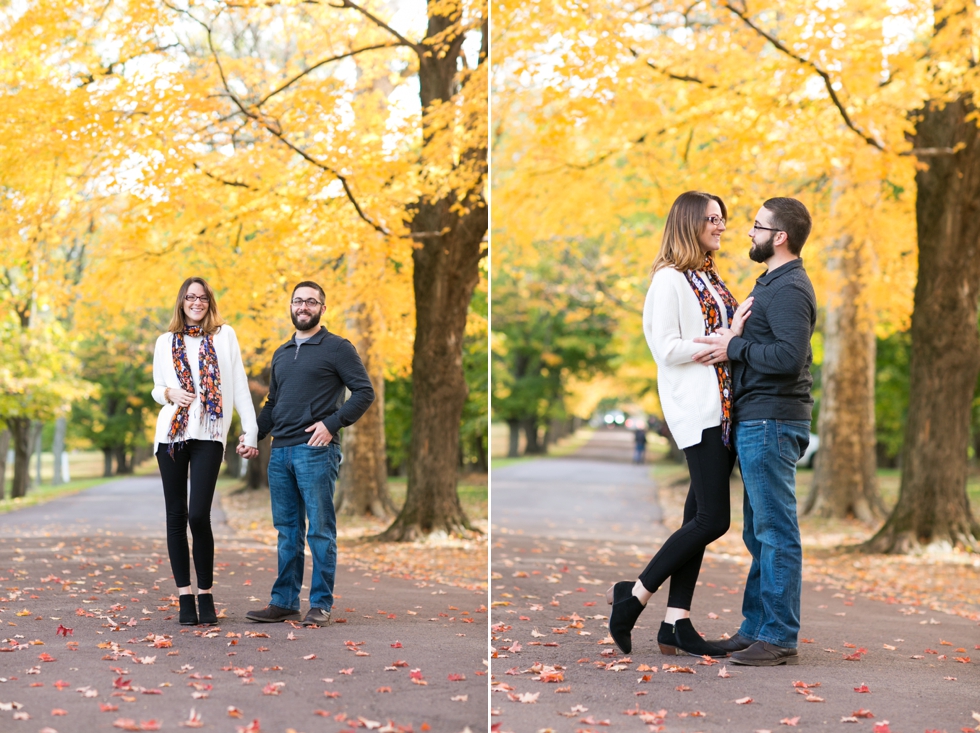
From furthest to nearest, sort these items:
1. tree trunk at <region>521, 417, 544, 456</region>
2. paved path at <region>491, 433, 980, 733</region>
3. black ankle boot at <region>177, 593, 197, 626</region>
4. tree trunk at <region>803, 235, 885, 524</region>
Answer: tree trunk at <region>521, 417, 544, 456</region> → tree trunk at <region>803, 235, 885, 524</region> → black ankle boot at <region>177, 593, 197, 626</region> → paved path at <region>491, 433, 980, 733</region>

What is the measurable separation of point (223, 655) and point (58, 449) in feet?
29.5

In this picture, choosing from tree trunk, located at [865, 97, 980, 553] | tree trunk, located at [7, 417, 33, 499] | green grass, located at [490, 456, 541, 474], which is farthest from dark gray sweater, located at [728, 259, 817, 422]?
green grass, located at [490, 456, 541, 474]

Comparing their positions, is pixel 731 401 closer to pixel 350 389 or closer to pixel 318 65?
pixel 350 389

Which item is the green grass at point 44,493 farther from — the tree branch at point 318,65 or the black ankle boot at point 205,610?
the black ankle boot at point 205,610

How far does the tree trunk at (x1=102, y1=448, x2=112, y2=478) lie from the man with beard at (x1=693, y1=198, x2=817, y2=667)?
19.6ft

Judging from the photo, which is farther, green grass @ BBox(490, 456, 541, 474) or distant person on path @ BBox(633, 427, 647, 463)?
distant person on path @ BBox(633, 427, 647, 463)

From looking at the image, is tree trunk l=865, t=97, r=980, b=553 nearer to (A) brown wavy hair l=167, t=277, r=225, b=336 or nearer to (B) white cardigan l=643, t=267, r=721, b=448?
(B) white cardigan l=643, t=267, r=721, b=448

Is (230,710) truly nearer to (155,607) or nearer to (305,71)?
(155,607)

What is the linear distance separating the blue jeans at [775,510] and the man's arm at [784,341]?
0.87 feet

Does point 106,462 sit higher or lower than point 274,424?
lower

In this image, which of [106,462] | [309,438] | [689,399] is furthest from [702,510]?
[106,462]

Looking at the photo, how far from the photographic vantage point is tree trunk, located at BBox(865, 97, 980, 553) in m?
10.6

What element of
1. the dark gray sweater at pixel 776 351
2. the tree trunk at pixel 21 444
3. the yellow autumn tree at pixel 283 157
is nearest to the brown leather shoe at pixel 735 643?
the dark gray sweater at pixel 776 351

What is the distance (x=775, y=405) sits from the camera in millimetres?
4273
